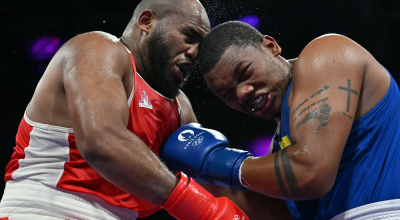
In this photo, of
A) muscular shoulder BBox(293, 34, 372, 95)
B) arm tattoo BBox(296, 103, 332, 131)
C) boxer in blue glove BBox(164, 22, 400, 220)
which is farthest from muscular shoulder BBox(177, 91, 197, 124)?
arm tattoo BBox(296, 103, 332, 131)

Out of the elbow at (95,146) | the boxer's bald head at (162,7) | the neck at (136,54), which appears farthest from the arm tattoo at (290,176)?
the boxer's bald head at (162,7)

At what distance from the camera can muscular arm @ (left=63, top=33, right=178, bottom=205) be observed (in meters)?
1.33

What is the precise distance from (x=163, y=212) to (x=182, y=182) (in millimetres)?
3395

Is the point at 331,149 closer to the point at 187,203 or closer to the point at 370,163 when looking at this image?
the point at 370,163

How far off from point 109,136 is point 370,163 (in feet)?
4.00

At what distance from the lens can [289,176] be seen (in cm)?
138

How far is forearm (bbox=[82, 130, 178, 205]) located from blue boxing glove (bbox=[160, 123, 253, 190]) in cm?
31

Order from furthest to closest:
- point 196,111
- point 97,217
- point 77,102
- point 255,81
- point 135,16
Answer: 1. point 196,111
2. point 135,16
3. point 255,81
4. point 97,217
5. point 77,102

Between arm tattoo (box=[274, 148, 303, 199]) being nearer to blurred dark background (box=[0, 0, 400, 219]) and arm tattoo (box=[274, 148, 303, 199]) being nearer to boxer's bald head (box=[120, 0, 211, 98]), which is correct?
boxer's bald head (box=[120, 0, 211, 98])

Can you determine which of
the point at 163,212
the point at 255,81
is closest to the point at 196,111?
the point at 163,212

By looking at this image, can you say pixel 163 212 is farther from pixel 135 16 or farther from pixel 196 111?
pixel 135 16

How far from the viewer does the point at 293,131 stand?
1.42m

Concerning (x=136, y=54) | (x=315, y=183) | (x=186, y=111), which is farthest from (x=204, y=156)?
(x=136, y=54)

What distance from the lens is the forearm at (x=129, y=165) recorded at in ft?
4.35
